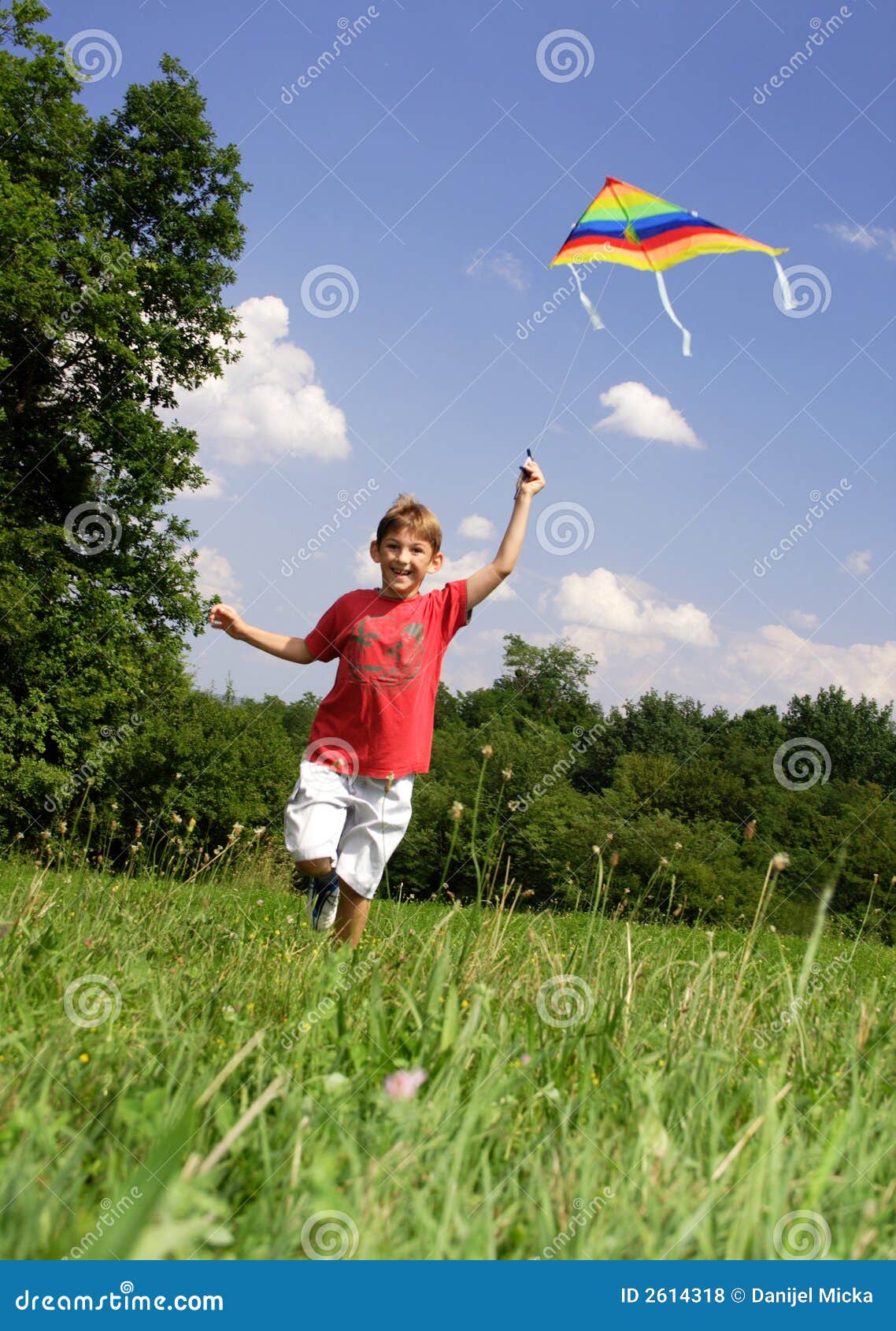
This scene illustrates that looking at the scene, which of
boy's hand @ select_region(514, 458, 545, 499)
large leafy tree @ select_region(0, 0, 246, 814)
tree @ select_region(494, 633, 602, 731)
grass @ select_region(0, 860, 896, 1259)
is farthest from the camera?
tree @ select_region(494, 633, 602, 731)

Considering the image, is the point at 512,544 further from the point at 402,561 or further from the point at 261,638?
the point at 261,638

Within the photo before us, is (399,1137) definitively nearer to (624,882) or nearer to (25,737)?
(25,737)


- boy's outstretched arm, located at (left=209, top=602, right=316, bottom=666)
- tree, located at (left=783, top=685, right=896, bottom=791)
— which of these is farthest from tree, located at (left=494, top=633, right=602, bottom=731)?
boy's outstretched arm, located at (left=209, top=602, right=316, bottom=666)

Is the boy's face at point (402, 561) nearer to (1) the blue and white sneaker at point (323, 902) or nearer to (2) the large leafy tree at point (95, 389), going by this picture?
(1) the blue and white sneaker at point (323, 902)

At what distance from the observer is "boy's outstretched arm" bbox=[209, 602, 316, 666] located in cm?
437

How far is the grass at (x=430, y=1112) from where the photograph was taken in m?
1.36

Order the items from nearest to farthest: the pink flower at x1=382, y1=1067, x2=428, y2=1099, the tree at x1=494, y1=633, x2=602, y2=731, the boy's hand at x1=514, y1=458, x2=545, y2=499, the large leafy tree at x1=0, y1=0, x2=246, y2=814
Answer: the pink flower at x1=382, y1=1067, x2=428, y2=1099 < the boy's hand at x1=514, y1=458, x2=545, y2=499 < the large leafy tree at x1=0, y1=0, x2=246, y2=814 < the tree at x1=494, y1=633, x2=602, y2=731

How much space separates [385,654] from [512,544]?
786 mm

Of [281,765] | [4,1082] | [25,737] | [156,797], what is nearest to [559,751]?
[281,765]

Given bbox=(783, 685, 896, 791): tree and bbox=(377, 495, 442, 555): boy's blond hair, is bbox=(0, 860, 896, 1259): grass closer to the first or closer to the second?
bbox=(377, 495, 442, 555): boy's blond hair

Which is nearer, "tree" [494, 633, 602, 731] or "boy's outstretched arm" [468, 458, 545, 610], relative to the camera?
"boy's outstretched arm" [468, 458, 545, 610]

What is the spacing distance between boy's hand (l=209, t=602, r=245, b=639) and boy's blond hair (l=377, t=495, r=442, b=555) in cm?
78

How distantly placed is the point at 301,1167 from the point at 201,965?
138cm

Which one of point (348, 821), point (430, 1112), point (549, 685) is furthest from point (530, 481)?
point (549, 685)
